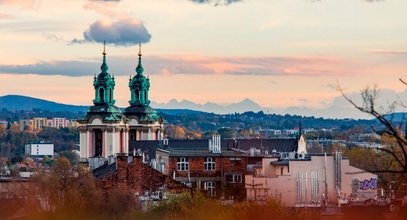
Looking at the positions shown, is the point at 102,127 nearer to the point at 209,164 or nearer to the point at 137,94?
the point at 137,94

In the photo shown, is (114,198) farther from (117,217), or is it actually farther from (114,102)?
(114,102)

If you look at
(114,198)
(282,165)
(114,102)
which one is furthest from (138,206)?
(114,102)

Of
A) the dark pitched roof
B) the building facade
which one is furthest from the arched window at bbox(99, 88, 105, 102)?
the building facade

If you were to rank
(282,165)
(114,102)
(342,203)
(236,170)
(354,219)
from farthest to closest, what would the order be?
(114,102) < (236,170) < (282,165) < (342,203) < (354,219)

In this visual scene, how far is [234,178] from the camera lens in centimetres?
10719

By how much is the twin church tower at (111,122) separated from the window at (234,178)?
38.7m

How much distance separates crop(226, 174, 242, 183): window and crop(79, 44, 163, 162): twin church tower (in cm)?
3874

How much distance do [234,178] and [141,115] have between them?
50133 mm

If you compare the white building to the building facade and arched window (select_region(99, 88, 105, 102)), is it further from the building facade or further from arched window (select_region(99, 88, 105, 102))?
arched window (select_region(99, 88, 105, 102))

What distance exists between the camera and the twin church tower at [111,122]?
150m

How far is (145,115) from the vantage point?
156 m

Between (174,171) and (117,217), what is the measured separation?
35.4 meters

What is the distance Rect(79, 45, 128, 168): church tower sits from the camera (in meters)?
149

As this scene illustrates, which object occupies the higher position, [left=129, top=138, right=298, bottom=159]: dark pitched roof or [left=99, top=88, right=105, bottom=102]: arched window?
[left=99, top=88, right=105, bottom=102]: arched window
